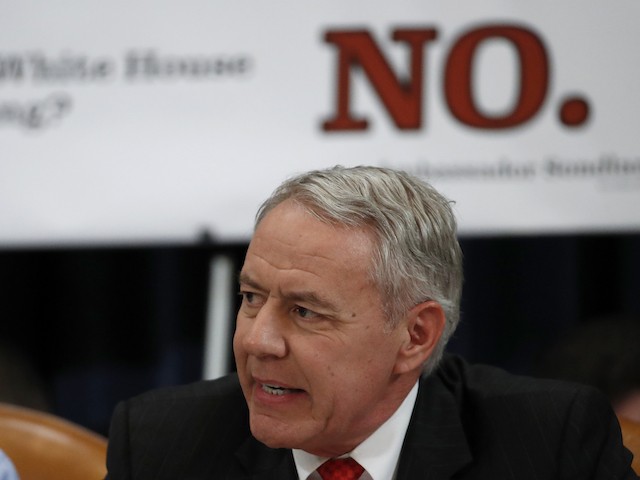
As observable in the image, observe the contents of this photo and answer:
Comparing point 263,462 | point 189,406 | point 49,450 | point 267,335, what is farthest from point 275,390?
point 49,450

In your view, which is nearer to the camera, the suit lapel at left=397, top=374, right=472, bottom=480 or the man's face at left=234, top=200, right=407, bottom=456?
the man's face at left=234, top=200, right=407, bottom=456

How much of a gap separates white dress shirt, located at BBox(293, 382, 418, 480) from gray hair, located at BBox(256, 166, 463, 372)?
0.22 m

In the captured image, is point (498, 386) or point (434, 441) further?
point (498, 386)

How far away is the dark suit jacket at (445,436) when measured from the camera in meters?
1.97

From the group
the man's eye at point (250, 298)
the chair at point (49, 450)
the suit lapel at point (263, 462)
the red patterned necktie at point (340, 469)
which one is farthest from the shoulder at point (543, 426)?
the chair at point (49, 450)

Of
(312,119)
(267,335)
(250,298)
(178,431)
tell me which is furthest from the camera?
(312,119)

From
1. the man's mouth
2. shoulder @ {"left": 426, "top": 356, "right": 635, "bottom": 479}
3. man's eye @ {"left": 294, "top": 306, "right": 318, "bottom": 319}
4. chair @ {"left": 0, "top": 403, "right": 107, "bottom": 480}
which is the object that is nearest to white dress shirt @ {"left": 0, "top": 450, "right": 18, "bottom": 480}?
chair @ {"left": 0, "top": 403, "right": 107, "bottom": 480}

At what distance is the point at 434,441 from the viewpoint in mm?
2016

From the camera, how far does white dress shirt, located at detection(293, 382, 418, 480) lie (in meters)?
1.99

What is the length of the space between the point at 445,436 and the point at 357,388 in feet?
0.82

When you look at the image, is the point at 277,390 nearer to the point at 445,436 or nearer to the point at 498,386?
the point at 445,436

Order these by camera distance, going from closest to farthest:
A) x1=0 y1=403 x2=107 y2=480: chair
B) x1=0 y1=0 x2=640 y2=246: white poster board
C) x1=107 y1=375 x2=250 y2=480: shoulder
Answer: x1=107 y1=375 x2=250 y2=480: shoulder < x1=0 y1=403 x2=107 y2=480: chair < x1=0 y1=0 x2=640 y2=246: white poster board

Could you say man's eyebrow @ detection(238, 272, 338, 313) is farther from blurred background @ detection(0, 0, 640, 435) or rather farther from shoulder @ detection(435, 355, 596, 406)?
blurred background @ detection(0, 0, 640, 435)

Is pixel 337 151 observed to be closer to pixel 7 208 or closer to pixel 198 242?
pixel 198 242
